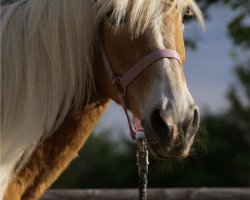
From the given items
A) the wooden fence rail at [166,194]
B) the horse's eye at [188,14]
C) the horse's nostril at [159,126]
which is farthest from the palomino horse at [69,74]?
the wooden fence rail at [166,194]

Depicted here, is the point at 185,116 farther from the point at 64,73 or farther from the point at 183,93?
the point at 64,73

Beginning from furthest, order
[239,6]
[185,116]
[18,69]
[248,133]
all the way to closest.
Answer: [248,133] < [239,6] < [18,69] < [185,116]

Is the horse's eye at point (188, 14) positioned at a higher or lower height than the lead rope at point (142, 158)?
higher

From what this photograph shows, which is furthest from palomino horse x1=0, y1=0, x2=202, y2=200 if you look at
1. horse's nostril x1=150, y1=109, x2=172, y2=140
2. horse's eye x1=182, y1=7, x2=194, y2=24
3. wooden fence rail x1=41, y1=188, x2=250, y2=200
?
wooden fence rail x1=41, y1=188, x2=250, y2=200

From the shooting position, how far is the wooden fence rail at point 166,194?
5.39 m

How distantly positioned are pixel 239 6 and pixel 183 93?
14.9 ft

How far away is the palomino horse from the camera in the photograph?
2666 millimetres

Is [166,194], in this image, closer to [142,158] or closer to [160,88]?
[142,158]

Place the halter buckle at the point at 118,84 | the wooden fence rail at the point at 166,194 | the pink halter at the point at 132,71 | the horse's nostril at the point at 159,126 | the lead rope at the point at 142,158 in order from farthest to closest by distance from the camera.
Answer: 1. the wooden fence rail at the point at 166,194
2. the lead rope at the point at 142,158
3. the halter buckle at the point at 118,84
4. the pink halter at the point at 132,71
5. the horse's nostril at the point at 159,126

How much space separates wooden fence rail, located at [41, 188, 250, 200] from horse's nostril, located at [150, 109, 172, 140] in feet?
9.40

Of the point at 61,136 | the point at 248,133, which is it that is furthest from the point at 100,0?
the point at 248,133

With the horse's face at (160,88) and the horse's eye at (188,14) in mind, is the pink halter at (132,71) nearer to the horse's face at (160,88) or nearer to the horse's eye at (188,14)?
the horse's face at (160,88)

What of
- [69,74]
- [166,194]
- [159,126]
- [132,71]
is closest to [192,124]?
[159,126]

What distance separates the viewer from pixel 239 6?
6.92 meters
